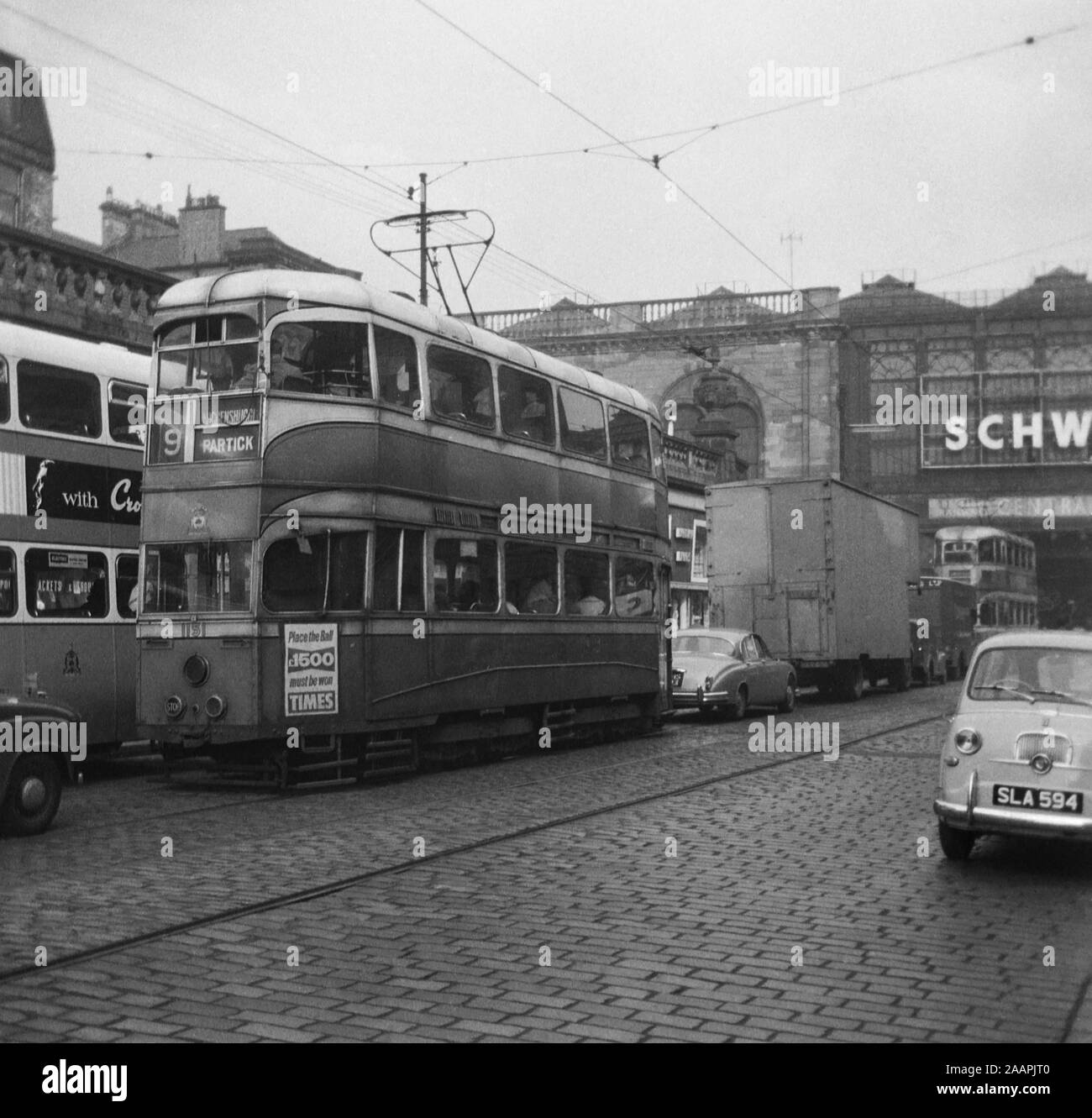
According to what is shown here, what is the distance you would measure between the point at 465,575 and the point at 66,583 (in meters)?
4.14

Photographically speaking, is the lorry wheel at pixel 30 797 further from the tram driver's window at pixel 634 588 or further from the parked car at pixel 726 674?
the parked car at pixel 726 674

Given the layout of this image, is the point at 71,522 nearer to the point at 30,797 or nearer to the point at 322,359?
the point at 322,359

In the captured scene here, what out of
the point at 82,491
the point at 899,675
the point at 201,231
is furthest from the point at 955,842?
the point at 201,231

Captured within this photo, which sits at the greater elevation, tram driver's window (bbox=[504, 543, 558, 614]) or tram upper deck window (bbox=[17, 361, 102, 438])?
tram upper deck window (bbox=[17, 361, 102, 438])

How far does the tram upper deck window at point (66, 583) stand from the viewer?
1477 centimetres

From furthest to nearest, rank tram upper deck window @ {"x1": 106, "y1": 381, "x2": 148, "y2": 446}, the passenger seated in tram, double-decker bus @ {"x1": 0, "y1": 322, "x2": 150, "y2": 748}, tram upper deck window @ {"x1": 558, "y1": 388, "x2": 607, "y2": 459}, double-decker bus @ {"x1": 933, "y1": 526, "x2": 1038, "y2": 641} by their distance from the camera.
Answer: double-decker bus @ {"x1": 933, "y1": 526, "x2": 1038, "y2": 641} < tram upper deck window @ {"x1": 558, "y1": 388, "x2": 607, "y2": 459} < the passenger seated in tram < tram upper deck window @ {"x1": 106, "y1": 381, "x2": 148, "y2": 446} < double-decker bus @ {"x1": 0, "y1": 322, "x2": 150, "y2": 748}

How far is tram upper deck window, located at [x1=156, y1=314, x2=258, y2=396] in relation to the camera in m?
13.8

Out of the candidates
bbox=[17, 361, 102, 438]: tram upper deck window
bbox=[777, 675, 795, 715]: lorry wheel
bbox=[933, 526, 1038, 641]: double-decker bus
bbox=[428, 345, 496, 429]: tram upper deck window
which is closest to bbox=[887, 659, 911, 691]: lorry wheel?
bbox=[777, 675, 795, 715]: lorry wheel

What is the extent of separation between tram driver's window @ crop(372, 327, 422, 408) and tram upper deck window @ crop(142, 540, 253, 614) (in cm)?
217

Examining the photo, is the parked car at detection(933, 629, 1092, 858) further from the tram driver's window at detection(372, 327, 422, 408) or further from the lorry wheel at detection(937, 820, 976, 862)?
the tram driver's window at detection(372, 327, 422, 408)

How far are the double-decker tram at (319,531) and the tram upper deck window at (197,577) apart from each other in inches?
0.7

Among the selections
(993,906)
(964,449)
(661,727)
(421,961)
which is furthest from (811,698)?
(964,449)

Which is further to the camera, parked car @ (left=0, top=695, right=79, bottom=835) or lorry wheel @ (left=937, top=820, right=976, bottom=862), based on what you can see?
parked car @ (left=0, top=695, right=79, bottom=835)
